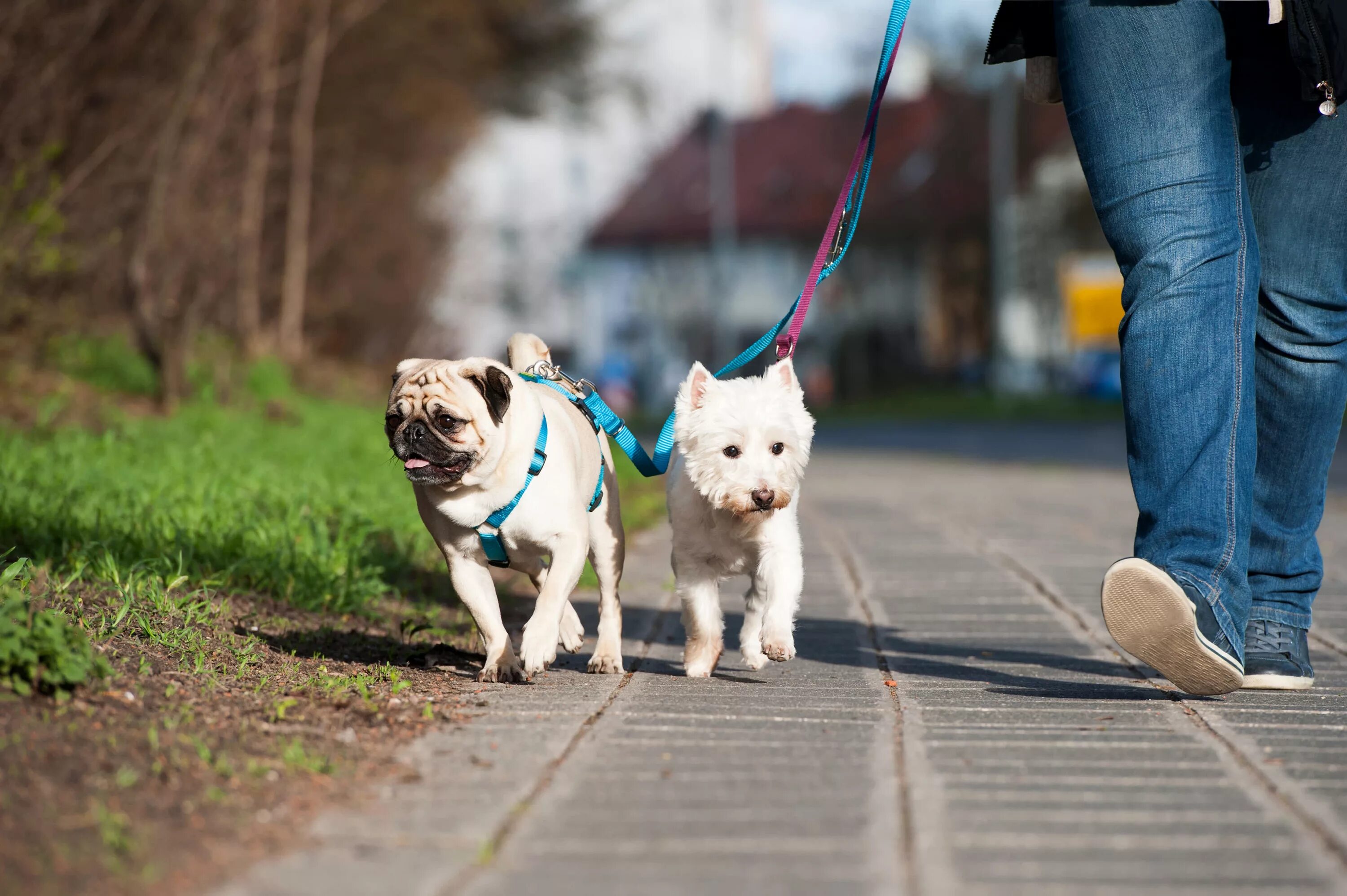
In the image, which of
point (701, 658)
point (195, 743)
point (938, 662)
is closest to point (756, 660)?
point (701, 658)

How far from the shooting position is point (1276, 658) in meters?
3.95

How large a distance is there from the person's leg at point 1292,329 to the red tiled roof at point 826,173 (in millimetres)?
41293

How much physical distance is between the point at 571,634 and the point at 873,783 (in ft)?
5.93

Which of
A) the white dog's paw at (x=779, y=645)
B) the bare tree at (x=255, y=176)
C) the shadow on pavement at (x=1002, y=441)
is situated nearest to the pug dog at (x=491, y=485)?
the white dog's paw at (x=779, y=645)

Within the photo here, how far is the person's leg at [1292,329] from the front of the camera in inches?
156

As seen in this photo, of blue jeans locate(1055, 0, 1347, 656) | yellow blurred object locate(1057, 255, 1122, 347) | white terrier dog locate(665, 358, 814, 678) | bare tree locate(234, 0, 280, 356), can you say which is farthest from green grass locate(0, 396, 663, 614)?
yellow blurred object locate(1057, 255, 1122, 347)

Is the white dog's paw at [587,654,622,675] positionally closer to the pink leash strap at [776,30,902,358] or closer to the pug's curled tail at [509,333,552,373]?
the pink leash strap at [776,30,902,358]

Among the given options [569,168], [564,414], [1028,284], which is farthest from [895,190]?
[564,414]

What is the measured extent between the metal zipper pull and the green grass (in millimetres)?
2874

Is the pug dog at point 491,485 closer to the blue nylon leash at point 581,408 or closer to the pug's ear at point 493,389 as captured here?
the pug's ear at point 493,389

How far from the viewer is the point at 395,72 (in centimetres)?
1808

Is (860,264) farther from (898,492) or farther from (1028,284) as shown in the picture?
(898,492)

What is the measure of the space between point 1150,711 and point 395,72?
52.4 ft

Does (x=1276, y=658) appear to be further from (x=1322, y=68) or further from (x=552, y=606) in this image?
(x=552, y=606)
